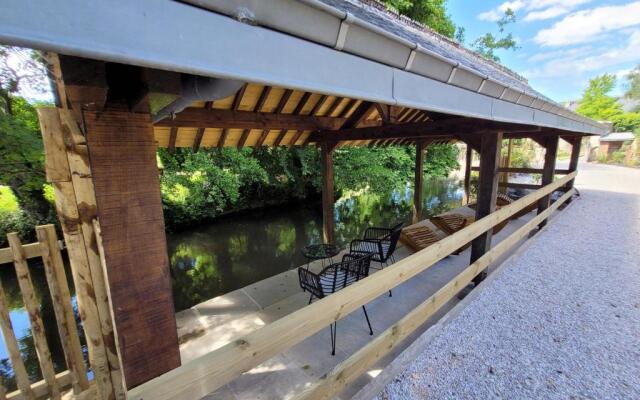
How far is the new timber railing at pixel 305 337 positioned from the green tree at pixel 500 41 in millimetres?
29407

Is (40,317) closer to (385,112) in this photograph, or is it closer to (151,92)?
(151,92)

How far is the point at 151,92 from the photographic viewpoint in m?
0.87

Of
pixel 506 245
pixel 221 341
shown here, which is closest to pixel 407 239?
pixel 506 245

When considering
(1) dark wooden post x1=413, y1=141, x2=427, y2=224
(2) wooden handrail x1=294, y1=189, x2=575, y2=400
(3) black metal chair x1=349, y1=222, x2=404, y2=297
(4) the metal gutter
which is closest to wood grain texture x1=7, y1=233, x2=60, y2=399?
(2) wooden handrail x1=294, y1=189, x2=575, y2=400

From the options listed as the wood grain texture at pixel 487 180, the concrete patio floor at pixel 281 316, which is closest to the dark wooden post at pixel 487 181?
the wood grain texture at pixel 487 180

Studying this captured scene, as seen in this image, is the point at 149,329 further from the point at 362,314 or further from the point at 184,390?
the point at 362,314

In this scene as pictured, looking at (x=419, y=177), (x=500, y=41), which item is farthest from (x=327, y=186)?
(x=500, y=41)

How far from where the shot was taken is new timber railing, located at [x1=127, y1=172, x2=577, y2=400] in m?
0.93

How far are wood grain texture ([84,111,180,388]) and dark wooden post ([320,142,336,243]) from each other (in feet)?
13.5

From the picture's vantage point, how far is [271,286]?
394 cm

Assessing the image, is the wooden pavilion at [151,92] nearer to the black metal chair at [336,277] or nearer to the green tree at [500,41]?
the black metal chair at [336,277]

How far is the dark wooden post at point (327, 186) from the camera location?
5116 millimetres

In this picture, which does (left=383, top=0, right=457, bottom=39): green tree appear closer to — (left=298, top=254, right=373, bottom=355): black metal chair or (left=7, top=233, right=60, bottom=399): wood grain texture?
(left=298, top=254, right=373, bottom=355): black metal chair

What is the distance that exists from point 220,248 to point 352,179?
4919mm
